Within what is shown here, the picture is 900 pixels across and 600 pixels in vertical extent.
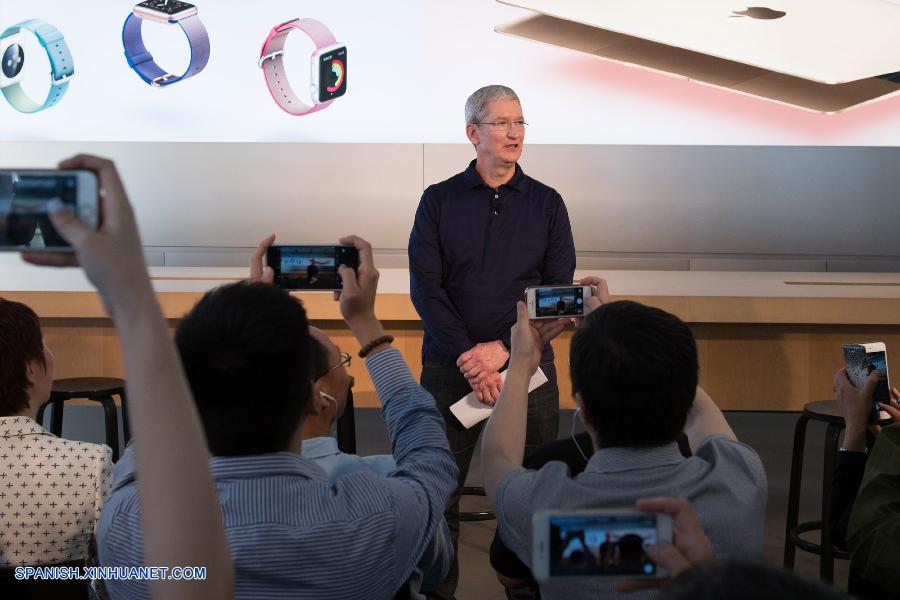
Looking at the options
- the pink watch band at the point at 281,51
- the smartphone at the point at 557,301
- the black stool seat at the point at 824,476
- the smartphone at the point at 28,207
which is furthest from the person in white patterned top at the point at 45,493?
the pink watch band at the point at 281,51

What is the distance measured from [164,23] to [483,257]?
287cm

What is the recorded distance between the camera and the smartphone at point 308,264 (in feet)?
5.05

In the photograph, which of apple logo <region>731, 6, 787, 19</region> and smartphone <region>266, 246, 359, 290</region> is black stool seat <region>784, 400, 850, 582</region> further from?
apple logo <region>731, 6, 787, 19</region>

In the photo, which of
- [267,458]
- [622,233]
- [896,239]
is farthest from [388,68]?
[267,458]

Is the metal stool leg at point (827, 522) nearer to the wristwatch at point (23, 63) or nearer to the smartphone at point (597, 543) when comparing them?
the smartphone at point (597, 543)

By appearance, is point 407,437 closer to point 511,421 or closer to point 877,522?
point 511,421

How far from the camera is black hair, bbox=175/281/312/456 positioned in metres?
0.97

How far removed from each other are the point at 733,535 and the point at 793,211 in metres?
4.06

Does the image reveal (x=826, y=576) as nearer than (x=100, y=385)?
Yes

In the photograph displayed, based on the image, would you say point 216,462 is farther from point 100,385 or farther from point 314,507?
point 100,385

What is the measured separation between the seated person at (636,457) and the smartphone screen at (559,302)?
0.54m

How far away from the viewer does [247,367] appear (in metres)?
0.97

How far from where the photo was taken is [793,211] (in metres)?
4.82

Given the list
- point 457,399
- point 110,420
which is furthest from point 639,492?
point 110,420
